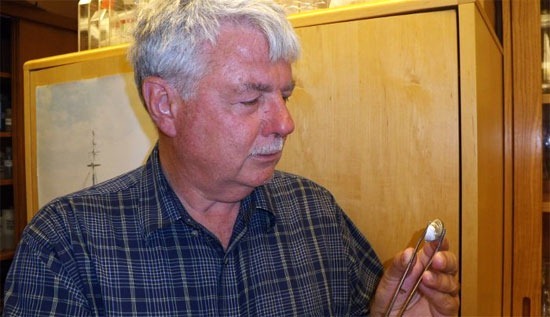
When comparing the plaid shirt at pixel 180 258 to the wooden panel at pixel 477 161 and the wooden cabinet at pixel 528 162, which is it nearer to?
the wooden panel at pixel 477 161

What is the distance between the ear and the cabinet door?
26 cm

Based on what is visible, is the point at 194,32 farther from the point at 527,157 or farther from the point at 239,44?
the point at 527,157

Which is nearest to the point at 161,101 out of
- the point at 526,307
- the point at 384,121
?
the point at 384,121

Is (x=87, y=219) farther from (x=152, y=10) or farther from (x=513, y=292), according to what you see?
(x=513, y=292)

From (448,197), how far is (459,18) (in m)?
0.29

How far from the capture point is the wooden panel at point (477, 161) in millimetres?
771

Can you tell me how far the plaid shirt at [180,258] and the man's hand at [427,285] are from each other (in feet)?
0.30

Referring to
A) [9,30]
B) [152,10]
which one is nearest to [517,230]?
[152,10]

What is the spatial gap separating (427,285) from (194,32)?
1.75 ft

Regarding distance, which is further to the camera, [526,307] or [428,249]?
[526,307]

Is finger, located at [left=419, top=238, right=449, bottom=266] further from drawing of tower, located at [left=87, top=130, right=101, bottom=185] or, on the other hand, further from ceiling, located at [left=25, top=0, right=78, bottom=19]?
ceiling, located at [left=25, top=0, right=78, bottom=19]

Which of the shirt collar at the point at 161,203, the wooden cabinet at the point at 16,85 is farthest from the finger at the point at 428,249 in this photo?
the wooden cabinet at the point at 16,85

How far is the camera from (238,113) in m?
0.73

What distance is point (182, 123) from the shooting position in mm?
764
